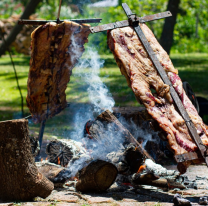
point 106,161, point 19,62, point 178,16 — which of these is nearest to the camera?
point 106,161

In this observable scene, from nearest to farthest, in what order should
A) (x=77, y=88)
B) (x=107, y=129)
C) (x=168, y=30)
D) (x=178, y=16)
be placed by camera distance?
1. (x=107, y=129)
2. (x=168, y=30)
3. (x=77, y=88)
4. (x=178, y=16)

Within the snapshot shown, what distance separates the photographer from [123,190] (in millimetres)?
4309

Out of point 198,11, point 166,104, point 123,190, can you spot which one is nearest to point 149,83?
point 166,104

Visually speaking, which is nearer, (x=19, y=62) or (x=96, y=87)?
(x=96, y=87)

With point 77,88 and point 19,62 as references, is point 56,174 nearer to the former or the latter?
point 77,88

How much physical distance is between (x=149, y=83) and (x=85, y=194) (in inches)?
59.5

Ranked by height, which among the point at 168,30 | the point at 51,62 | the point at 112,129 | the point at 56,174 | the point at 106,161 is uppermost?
the point at 168,30

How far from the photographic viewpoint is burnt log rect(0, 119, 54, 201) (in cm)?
366

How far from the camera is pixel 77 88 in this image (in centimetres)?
1203

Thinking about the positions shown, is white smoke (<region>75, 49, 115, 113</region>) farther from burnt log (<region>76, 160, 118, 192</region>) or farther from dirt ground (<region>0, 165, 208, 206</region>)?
dirt ground (<region>0, 165, 208, 206</region>)

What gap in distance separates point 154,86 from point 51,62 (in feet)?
5.87

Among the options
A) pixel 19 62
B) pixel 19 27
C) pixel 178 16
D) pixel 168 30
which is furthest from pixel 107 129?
pixel 178 16

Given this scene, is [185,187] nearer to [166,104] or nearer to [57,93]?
[166,104]

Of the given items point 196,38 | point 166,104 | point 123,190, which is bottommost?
point 123,190
